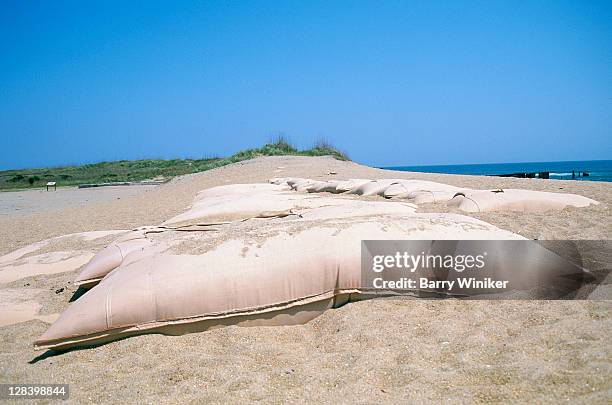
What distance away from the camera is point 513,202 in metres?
5.00

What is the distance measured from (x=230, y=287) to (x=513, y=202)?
12.0 feet

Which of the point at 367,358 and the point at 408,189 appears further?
the point at 408,189

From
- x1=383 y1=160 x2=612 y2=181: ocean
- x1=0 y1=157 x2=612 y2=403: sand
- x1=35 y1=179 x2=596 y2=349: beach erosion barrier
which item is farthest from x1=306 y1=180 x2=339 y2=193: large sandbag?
x1=383 y1=160 x2=612 y2=181: ocean

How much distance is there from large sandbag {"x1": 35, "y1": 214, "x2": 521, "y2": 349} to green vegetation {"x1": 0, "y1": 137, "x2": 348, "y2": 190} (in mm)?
17704

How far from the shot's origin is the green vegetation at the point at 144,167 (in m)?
21.9

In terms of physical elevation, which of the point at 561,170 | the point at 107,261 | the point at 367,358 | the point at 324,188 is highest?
the point at 324,188

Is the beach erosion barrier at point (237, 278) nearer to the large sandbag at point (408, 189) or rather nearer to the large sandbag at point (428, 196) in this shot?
the large sandbag at point (428, 196)

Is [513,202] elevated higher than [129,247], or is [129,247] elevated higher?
[513,202]

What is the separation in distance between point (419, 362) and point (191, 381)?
1100 mm

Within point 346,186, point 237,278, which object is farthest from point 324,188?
point 237,278

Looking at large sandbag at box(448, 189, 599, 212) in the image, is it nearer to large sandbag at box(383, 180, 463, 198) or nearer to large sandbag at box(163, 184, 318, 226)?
large sandbag at box(383, 180, 463, 198)

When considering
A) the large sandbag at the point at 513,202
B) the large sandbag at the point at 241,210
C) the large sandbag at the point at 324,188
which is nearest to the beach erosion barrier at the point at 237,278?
the large sandbag at the point at 513,202

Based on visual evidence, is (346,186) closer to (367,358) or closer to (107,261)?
(107,261)

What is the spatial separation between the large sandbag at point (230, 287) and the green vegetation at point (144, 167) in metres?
17.7
